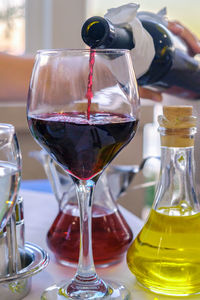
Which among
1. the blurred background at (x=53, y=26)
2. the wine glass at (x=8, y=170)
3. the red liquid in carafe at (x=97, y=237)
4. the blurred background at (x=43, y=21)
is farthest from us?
the blurred background at (x=43, y=21)

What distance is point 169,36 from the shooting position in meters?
0.59

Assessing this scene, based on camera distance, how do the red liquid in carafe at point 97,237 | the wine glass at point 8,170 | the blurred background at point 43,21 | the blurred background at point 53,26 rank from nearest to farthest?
the wine glass at point 8,170, the red liquid in carafe at point 97,237, the blurred background at point 53,26, the blurred background at point 43,21

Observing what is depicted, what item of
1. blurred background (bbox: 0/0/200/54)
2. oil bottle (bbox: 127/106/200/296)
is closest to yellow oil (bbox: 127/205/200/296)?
oil bottle (bbox: 127/106/200/296)

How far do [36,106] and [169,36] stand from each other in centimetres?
25

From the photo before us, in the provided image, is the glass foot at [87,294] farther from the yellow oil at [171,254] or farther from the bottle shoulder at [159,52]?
the bottle shoulder at [159,52]

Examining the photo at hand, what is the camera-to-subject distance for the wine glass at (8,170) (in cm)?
38

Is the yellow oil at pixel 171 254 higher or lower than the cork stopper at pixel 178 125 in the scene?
lower

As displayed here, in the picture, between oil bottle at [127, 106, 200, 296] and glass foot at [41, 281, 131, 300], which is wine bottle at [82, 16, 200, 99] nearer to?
oil bottle at [127, 106, 200, 296]

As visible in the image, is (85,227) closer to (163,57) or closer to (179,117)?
(179,117)

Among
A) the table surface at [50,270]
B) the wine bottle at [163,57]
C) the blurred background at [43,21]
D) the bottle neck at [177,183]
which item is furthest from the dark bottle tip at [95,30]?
the blurred background at [43,21]

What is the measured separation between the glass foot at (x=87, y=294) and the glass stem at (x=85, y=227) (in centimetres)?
2

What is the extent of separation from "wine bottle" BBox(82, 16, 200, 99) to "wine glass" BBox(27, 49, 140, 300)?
7 centimetres

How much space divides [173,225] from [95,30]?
21cm

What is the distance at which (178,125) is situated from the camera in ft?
1.43
